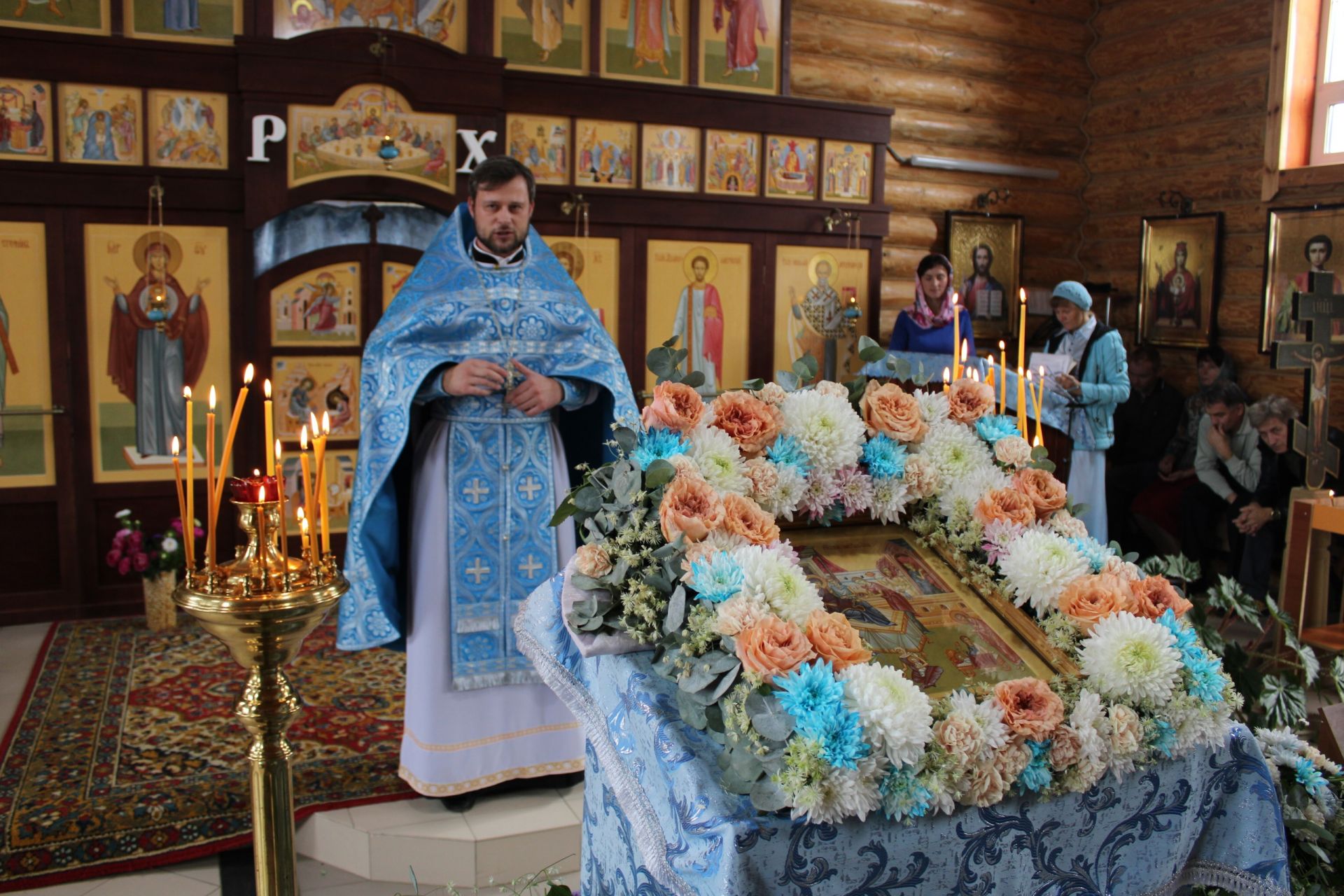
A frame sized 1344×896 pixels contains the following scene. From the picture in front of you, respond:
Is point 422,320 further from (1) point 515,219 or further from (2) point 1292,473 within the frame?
(2) point 1292,473

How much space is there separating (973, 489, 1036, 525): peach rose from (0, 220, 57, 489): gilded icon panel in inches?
214

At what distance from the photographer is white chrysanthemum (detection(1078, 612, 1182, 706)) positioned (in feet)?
5.59

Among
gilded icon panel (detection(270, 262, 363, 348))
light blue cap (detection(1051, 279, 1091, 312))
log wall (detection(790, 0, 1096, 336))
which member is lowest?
gilded icon panel (detection(270, 262, 363, 348))

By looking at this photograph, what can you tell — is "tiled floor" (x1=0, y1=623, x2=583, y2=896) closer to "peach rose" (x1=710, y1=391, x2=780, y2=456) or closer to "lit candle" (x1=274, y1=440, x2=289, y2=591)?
"lit candle" (x1=274, y1=440, x2=289, y2=591)

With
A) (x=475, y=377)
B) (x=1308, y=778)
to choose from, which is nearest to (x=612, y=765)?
(x=1308, y=778)

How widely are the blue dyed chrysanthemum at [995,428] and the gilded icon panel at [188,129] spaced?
16.4 ft

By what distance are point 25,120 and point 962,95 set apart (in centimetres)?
652

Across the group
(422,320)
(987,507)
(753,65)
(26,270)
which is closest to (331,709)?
(422,320)

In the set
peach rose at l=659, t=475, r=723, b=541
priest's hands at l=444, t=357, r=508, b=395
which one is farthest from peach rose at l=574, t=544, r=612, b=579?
priest's hands at l=444, t=357, r=508, b=395

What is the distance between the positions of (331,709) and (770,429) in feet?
10.8

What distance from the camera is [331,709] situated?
4.64 metres

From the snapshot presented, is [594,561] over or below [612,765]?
over

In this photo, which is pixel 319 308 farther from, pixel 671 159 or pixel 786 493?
pixel 786 493

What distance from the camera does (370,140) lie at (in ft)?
19.9
